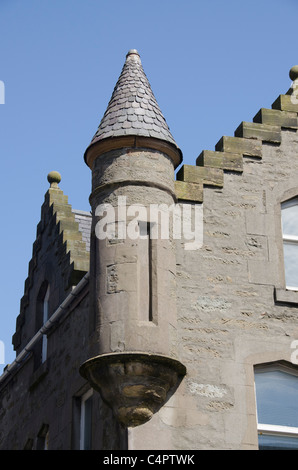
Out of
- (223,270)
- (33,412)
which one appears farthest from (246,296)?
(33,412)

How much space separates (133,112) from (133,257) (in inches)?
94.0

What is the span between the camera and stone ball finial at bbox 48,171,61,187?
21625mm

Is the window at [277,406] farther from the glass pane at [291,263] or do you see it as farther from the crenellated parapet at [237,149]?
the crenellated parapet at [237,149]

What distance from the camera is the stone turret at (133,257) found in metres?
13.4

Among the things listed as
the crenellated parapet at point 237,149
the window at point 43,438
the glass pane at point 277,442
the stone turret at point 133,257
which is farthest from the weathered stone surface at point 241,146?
the window at point 43,438

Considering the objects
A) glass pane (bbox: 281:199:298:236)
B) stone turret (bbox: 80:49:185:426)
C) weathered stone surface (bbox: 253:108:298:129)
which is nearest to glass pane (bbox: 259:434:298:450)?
stone turret (bbox: 80:49:185:426)

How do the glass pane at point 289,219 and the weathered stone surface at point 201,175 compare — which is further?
the glass pane at point 289,219

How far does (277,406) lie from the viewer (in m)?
14.2

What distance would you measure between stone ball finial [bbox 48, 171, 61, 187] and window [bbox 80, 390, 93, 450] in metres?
6.73

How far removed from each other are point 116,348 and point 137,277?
3.41 feet

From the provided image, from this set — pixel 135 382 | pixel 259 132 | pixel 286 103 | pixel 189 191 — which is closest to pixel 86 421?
pixel 135 382

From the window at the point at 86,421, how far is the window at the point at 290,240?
341cm

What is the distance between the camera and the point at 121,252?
14.2m
